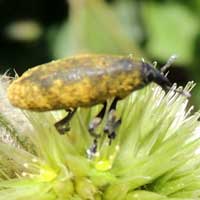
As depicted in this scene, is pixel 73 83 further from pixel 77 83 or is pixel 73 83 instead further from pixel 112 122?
pixel 112 122

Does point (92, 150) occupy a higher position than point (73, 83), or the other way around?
point (73, 83)

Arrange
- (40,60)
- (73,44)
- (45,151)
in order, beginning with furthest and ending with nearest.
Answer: (40,60) → (73,44) → (45,151)

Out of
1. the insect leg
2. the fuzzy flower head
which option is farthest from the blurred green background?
the insect leg

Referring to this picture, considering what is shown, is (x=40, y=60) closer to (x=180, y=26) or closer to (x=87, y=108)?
(x=180, y=26)

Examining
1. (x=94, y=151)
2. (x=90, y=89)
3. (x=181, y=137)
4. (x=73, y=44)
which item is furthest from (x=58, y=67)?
(x=73, y=44)

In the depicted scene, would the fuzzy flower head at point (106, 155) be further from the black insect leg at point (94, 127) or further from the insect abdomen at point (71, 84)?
the insect abdomen at point (71, 84)

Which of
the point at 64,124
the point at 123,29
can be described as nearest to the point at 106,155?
the point at 64,124
